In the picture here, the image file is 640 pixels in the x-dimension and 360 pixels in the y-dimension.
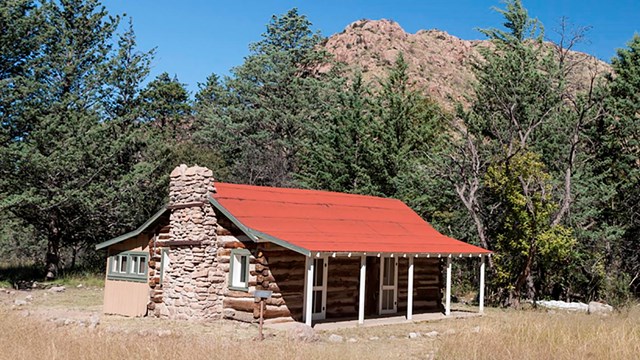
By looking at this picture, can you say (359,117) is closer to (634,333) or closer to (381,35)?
(634,333)

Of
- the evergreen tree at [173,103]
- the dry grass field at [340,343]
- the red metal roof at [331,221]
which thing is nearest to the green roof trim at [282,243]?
the red metal roof at [331,221]

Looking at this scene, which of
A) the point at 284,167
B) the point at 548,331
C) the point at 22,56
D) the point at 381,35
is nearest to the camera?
the point at 548,331

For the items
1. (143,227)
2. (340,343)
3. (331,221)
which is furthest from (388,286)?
(143,227)

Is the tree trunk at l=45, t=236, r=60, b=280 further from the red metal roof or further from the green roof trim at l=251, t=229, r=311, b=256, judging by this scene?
the green roof trim at l=251, t=229, r=311, b=256

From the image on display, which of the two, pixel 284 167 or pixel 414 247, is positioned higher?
pixel 284 167

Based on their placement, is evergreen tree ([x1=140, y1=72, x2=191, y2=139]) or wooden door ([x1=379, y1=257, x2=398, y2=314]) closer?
wooden door ([x1=379, y1=257, x2=398, y2=314])

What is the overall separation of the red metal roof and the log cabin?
0.04 m

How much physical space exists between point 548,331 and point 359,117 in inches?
932

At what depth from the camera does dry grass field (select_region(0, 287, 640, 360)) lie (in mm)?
10547

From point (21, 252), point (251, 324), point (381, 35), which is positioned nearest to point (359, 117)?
point (251, 324)

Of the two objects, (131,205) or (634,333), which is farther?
(131,205)

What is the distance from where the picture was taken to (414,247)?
19.5 m

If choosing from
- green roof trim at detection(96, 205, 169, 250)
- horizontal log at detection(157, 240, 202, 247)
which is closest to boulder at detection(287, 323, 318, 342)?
horizontal log at detection(157, 240, 202, 247)

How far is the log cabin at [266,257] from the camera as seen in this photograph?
57.8 ft
